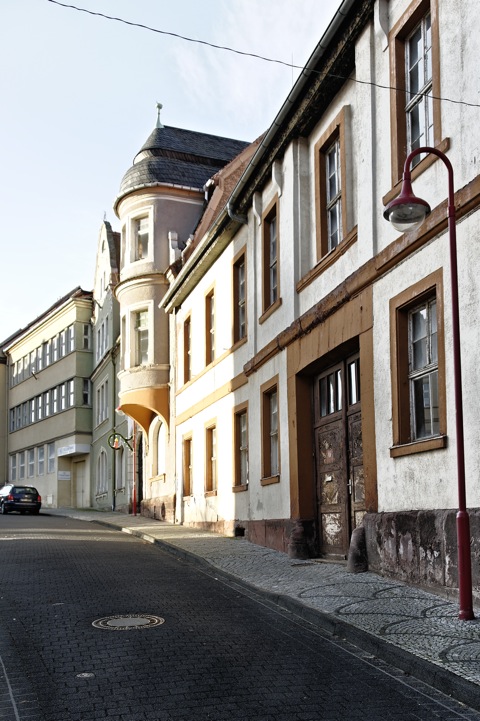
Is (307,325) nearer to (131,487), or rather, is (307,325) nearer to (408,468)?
(408,468)

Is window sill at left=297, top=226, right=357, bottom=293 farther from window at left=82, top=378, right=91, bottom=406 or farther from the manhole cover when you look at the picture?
window at left=82, top=378, right=91, bottom=406

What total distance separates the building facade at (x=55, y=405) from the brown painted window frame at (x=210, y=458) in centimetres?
2272

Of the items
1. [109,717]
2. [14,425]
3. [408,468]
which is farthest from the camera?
[14,425]

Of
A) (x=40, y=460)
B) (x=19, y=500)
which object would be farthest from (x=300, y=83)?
(x=40, y=460)

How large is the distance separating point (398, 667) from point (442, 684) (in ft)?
2.40

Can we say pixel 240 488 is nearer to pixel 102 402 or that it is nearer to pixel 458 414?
pixel 458 414

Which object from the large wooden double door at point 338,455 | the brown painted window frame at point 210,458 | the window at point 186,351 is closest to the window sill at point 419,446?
the large wooden double door at point 338,455

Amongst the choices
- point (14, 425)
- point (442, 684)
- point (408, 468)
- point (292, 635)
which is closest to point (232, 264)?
point (408, 468)

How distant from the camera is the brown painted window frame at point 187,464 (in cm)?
2458

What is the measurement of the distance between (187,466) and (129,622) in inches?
646

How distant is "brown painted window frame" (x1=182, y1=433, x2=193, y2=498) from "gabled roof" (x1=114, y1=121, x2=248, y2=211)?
844cm

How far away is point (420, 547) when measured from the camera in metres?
9.88

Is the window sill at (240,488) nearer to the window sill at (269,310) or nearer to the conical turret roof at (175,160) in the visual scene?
the window sill at (269,310)

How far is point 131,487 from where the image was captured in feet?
110
